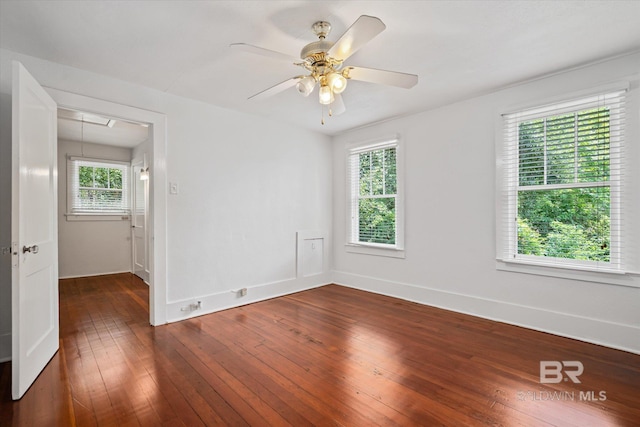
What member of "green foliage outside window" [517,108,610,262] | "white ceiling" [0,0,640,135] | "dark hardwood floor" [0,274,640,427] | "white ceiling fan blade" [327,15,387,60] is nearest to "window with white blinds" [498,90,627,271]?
"green foliage outside window" [517,108,610,262]

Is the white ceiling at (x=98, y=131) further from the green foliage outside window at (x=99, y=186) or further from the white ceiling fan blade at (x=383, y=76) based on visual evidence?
the white ceiling fan blade at (x=383, y=76)

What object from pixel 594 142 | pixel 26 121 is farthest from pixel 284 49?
pixel 594 142

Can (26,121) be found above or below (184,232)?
above

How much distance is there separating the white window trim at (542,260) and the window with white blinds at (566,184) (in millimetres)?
15

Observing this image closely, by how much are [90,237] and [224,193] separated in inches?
149

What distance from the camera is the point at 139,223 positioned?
5.74m

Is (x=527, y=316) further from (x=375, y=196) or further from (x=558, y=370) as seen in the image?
(x=375, y=196)

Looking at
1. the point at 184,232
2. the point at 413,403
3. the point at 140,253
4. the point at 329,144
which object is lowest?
the point at 413,403

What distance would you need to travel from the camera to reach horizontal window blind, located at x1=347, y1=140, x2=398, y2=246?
438 centimetres

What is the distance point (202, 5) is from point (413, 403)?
281 centimetres

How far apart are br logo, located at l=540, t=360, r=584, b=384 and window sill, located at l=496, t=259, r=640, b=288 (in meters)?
0.79

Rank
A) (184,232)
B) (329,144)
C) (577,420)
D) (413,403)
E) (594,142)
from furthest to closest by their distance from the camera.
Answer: (329,144) < (184,232) < (594,142) < (413,403) < (577,420)

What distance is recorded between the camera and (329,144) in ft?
16.9

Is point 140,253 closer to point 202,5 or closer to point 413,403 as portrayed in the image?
point 202,5
